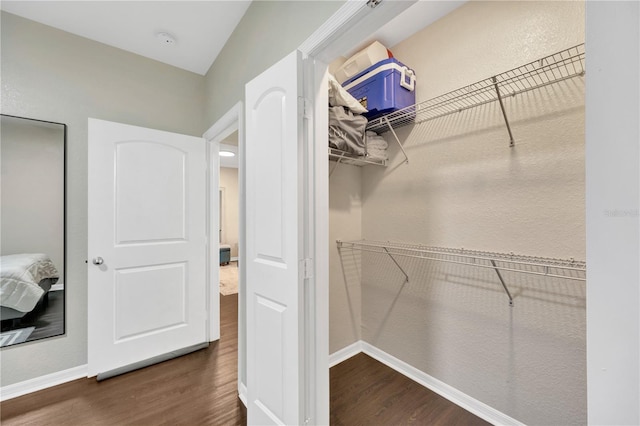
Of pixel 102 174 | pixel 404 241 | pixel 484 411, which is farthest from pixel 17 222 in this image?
pixel 484 411

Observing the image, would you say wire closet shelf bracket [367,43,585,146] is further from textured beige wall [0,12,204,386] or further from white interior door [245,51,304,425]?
textured beige wall [0,12,204,386]

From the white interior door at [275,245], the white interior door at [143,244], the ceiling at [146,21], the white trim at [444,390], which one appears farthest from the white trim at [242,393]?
the ceiling at [146,21]

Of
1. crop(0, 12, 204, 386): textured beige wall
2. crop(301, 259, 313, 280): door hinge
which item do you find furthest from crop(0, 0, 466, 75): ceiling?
crop(301, 259, 313, 280): door hinge

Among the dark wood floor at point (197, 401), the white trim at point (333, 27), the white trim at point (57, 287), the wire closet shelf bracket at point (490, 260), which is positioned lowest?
the dark wood floor at point (197, 401)

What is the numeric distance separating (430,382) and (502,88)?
2011mm

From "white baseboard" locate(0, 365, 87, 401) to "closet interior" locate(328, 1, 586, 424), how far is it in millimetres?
2017

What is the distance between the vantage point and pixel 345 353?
2188 millimetres

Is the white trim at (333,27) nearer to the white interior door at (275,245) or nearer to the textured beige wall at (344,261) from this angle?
the white interior door at (275,245)

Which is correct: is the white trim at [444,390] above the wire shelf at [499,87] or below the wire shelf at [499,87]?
below

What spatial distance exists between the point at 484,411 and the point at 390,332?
2.38 ft

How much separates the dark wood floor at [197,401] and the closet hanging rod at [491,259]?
3.12 feet

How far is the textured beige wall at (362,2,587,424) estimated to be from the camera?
4.26ft

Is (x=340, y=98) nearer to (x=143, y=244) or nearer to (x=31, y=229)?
(x=143, y=244)

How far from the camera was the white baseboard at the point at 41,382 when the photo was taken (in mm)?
1754
